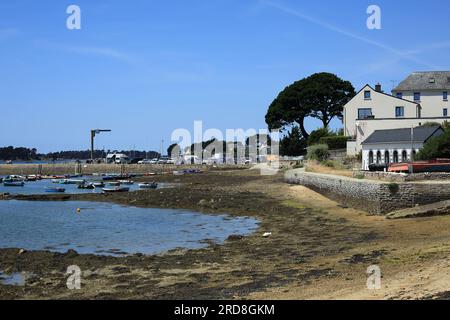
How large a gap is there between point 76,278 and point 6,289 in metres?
2.15

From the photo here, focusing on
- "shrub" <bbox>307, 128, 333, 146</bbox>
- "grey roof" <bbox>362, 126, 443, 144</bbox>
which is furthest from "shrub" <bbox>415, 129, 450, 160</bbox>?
"shrub" <bbox>307, 128, 333, 146</bbox>

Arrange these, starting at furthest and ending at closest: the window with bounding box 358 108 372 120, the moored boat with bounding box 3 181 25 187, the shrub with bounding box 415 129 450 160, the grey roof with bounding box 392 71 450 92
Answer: the moored boat with bounding box 3 181 25 187, the grey roof with bounding box 392 71 450 92, the window with bounding box 358 108 372 120, the shrub with bounding box 415 129 450 160

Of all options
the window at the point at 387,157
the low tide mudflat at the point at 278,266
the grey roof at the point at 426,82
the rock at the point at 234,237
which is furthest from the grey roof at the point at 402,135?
the rock at the point at 234,237

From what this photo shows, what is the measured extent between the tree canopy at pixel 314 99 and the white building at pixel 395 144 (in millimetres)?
37805

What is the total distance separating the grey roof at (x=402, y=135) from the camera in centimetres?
4783

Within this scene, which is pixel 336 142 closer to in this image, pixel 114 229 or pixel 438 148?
pixel 438 148

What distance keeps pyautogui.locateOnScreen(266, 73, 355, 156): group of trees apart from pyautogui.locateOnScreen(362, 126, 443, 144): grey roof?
3689 centimetres

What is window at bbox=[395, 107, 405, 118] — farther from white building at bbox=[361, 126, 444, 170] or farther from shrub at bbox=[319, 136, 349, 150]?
white building at bbox=[361, 126, 444, 170]

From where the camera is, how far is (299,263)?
61.0ft

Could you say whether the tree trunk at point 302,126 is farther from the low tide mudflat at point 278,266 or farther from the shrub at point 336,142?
the low tide mudflat at point 278,266

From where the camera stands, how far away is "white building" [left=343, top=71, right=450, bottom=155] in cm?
6384

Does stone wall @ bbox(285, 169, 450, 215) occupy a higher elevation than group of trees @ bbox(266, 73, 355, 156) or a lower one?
lower

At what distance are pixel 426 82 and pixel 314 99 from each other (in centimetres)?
2501

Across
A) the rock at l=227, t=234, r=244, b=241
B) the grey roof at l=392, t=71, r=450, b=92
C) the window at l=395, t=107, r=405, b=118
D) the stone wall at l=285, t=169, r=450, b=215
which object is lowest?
the rock at l=227, t=234, r=244, b=241
